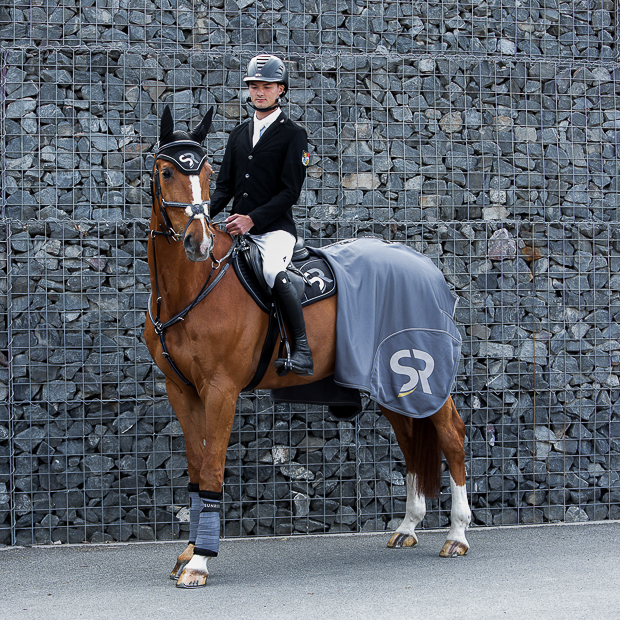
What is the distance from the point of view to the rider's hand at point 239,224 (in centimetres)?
465

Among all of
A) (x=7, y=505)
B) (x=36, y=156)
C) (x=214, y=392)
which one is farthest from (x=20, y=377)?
(x=214, y=392)

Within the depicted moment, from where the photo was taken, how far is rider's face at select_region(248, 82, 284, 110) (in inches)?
191

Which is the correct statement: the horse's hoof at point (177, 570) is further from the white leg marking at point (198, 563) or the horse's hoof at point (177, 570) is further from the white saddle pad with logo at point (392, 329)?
the white saddle pad with logo at point (392, 329)

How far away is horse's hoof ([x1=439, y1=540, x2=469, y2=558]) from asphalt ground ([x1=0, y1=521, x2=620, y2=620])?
0.17 ft

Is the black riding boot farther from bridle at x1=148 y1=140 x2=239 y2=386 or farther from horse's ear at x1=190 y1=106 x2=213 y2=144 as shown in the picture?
horse's ear at x1=190 y1=106 x2=213 y2=144

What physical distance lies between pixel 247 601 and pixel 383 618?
0.76m

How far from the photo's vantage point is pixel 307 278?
5.00 meters

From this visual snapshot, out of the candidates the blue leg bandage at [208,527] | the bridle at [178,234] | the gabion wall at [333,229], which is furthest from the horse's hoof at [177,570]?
the gabion wall at [333,229]

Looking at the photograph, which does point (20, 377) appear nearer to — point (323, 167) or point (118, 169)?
point (118, 169)

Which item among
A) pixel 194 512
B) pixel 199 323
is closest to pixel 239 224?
pixel 199 323

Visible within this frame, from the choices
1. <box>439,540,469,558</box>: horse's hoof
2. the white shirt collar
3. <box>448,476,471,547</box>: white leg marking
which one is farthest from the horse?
<box>439,540,469,558</box>: horse's hoof

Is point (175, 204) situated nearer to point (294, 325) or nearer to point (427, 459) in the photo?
point (294, 325)

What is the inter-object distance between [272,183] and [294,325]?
0.93 m

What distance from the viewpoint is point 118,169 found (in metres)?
6.00
